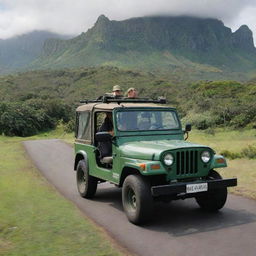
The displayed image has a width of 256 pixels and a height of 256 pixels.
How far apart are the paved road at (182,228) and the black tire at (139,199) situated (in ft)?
0.57

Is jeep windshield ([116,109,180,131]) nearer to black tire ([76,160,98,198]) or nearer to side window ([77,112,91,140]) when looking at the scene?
side window ([77,112,91,140])

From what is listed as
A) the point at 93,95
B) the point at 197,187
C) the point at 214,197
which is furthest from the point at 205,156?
the point at 93,95

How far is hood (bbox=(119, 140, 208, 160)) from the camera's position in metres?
7.19

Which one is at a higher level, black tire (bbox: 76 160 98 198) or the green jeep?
the green jeep

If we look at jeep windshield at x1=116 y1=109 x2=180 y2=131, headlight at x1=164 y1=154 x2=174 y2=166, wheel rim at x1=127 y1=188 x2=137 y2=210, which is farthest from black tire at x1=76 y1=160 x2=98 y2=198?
headlight at x1=164 y1=154 x2=174 y2=166

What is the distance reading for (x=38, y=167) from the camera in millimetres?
15227

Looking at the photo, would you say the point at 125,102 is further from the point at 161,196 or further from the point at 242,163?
the point at 242,163

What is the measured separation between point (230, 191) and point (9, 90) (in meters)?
103

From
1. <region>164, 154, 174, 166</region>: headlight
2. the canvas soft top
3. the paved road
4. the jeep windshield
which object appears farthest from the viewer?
→ the canvas soft top

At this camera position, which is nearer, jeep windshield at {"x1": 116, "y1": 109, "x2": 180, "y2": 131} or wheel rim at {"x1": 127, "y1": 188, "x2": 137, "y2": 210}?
wheel rim at {"x1": 127, "y1": 188, "x2": 137, "y2": 210}

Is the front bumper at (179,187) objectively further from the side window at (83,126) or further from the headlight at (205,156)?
the side window at (83,126)

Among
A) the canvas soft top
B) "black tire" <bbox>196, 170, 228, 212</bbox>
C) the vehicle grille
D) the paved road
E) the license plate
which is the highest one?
the canvas soft top

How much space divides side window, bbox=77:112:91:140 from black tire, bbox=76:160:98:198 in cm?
62

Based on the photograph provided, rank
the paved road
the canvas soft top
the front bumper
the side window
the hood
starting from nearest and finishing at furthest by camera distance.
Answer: the paved road, the front bumper, the hood, the canvas soft top, the side window
